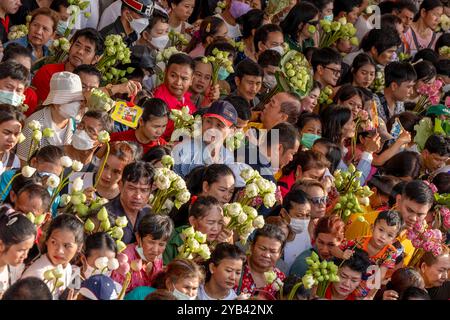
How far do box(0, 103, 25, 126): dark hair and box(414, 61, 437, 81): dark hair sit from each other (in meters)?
3.94

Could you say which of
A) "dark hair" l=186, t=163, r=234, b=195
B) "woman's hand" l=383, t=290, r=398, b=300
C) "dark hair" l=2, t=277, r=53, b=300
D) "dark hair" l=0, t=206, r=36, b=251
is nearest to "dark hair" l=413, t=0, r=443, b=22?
"dark hair" l=186, t=163, r=234, b=195

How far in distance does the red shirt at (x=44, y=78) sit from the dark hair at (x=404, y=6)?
352 centimetres

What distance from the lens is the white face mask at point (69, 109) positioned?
7.66 m

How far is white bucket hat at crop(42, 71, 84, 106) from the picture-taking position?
25.2ft

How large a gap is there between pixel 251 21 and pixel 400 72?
1.17 m

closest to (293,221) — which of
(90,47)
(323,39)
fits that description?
(90,47)

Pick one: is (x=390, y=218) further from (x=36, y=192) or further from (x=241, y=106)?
(x=36, y=192)

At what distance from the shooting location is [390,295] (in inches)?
281

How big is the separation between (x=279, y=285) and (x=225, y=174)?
843 mm

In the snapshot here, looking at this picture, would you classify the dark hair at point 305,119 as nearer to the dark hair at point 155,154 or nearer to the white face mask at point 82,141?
the dark hair at point 155,154

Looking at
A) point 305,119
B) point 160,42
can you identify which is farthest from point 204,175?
point 160,42

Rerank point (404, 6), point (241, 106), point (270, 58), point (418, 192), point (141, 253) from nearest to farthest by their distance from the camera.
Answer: point (141, 253) → point (418, 192) → point (241, 106) → point (270, 58) → point (404, 6)
